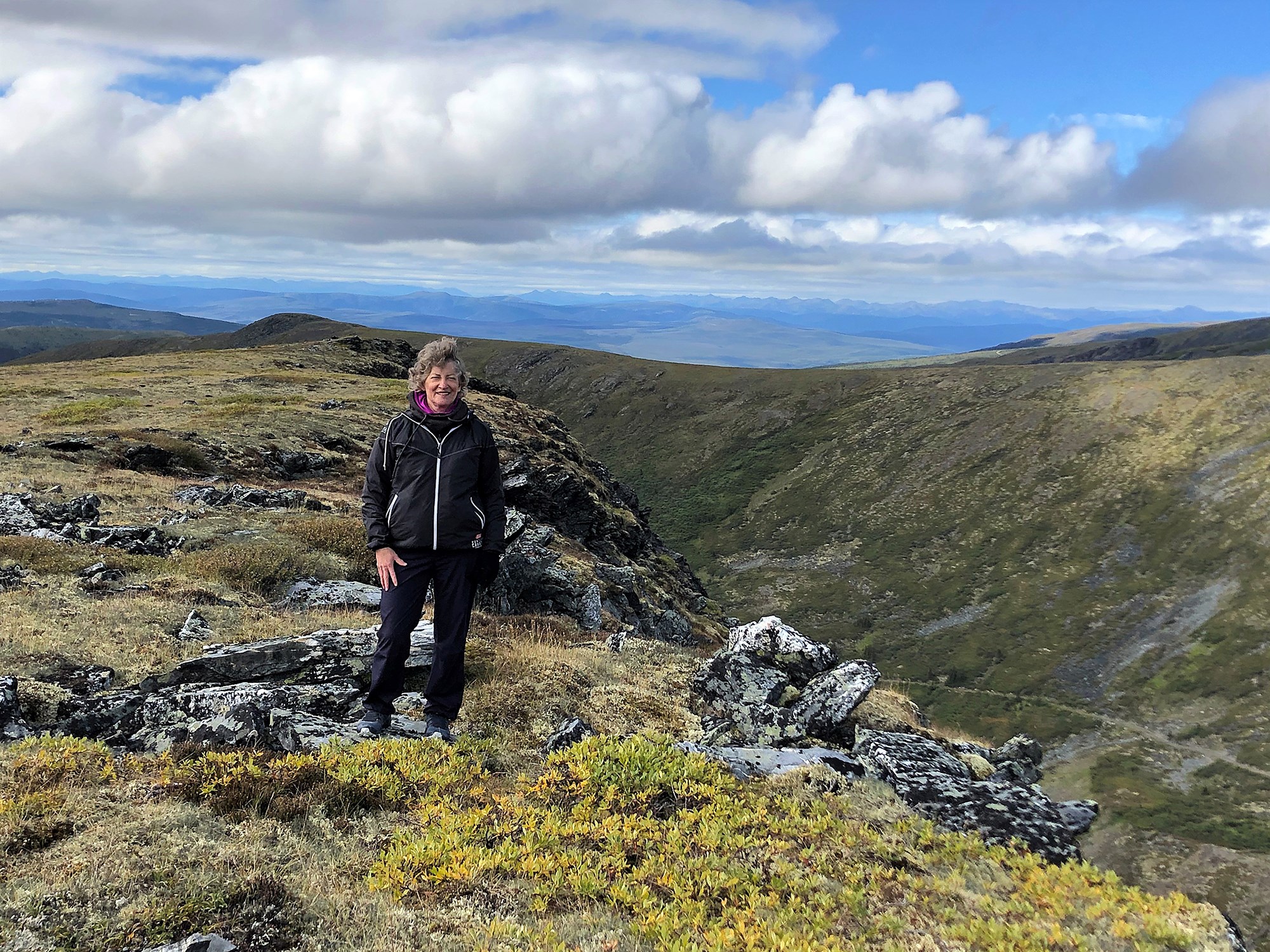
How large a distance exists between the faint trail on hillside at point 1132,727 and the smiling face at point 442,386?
3110 inches

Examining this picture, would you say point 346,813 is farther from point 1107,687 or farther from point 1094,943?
point 1107,687

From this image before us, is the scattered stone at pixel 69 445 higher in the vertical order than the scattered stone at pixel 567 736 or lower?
higher

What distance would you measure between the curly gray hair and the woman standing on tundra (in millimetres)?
14

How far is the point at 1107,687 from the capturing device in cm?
9794

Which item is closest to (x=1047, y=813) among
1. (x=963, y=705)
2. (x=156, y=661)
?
(x=156, y=661)

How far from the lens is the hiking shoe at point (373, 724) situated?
361 inches

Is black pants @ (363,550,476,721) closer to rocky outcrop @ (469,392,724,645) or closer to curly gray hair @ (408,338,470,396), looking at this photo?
curly gray hair @ (408,338,470,396)

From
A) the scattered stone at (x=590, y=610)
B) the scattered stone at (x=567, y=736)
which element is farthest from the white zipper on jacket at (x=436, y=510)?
the scattered stone at (x=590, y=610)

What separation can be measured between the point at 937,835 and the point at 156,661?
10.7 metres

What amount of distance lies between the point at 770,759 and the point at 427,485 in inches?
236

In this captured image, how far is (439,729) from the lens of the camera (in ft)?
31.0

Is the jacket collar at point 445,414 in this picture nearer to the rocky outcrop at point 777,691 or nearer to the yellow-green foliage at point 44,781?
the yellow-green foliage at point 44,781

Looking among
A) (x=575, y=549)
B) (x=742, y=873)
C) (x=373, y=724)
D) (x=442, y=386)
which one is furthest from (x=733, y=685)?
(x=575, y=549)

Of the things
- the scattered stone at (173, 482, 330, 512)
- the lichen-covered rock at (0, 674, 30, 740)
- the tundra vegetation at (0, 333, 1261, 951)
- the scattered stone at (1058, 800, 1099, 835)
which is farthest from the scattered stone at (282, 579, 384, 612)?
the scattered stone at (1058, 800, 1099, 835)
